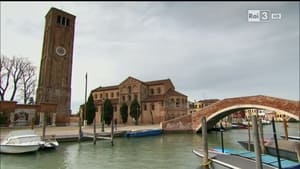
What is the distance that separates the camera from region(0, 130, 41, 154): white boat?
485 inches

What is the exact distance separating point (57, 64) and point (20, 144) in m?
23.5

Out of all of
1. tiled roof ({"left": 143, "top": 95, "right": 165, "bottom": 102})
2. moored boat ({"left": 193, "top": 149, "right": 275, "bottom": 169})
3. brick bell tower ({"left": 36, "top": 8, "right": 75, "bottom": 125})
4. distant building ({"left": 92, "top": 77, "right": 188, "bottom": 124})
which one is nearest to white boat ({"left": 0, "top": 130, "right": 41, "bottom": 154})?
moored boat ({"left": 193, "top": 149, "right": 275, "bottom": 169})

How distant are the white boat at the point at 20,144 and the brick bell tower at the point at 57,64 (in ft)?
62.2

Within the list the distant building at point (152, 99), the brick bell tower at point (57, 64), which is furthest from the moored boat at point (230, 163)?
the distant building at point (152, 99)

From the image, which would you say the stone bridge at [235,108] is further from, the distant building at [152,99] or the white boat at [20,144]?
the white boat at [20,144]

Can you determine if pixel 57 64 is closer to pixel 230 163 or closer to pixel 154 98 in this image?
pixel 154 98

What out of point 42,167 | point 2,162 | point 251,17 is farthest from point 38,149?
point 251,17

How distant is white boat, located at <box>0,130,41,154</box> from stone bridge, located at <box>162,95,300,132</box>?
17.2 metres

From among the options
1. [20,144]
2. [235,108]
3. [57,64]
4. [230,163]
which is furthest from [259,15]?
[57,64]

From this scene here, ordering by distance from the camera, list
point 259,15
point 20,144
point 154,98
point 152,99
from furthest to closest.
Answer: point 154,98 → point 152,99 → point 20,144 → point 259,15

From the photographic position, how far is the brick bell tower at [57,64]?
32719 mm

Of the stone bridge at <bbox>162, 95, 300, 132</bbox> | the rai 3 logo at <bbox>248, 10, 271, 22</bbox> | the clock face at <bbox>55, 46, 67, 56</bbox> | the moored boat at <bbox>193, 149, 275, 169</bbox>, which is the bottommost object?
the moored boat at <bbox>193, 149, 275, 169</bbox>

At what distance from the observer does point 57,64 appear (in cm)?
3406

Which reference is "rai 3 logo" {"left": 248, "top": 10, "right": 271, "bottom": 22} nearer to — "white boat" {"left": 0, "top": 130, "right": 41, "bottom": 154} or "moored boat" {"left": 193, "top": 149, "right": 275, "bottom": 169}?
"moored boat" {"left": 193, "top": 149, "right": 275, "bottom": 169}
